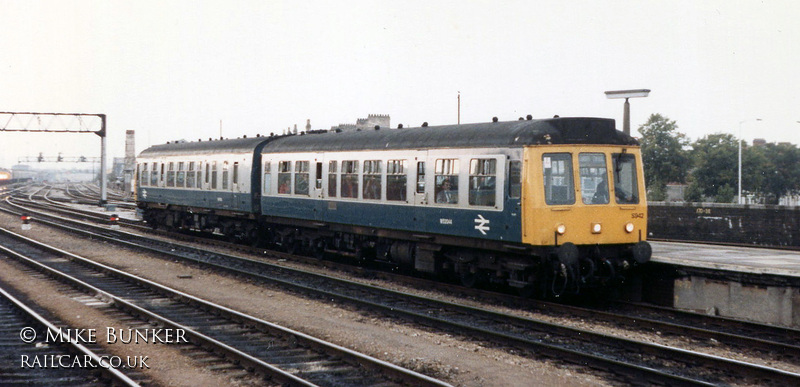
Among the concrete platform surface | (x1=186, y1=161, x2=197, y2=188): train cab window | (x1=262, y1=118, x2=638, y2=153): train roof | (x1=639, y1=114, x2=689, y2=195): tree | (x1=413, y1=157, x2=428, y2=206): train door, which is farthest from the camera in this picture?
(x1=639, y1=114, x2=689, y2=195): tree

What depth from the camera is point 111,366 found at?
909cm

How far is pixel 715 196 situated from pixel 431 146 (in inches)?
2050

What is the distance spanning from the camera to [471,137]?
1458 cm

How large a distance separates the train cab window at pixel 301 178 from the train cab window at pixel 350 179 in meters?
1.91

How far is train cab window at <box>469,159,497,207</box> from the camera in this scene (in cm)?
1380

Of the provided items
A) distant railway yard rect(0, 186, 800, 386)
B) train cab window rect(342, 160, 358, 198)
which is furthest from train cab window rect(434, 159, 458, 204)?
train cab window rect(342, 160, 358, 198)

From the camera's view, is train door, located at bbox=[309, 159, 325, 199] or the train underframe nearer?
the train underframe

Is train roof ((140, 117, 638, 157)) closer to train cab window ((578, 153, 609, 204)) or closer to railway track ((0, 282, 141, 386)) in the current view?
train cab window ((578, 153, 609, 204))

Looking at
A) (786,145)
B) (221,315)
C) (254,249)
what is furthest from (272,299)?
(786,145)

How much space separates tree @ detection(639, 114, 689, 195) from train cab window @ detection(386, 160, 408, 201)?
49015 mm

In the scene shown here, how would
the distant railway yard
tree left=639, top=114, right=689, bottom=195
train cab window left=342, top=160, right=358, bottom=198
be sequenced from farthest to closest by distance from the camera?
tree left=639, top=114, right=689, bottom=195 < train cab window left=342, top=160, right=358, bottom=198 < the distant railway yard

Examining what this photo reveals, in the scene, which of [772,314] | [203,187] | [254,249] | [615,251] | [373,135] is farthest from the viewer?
[203,187]

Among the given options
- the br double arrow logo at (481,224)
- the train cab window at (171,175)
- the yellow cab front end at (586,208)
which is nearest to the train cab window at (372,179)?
the br double arrow logo at (481,224)

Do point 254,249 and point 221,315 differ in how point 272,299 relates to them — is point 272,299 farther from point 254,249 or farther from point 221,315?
point 254,249
